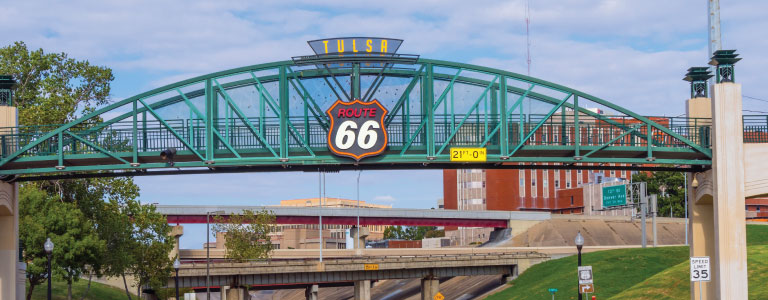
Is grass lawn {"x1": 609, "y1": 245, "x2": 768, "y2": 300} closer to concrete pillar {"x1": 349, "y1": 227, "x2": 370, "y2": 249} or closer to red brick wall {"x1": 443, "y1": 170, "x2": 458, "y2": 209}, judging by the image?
concrete pillar {"x1": 349, "y1": 227, "x2": 370, "y2": 249}

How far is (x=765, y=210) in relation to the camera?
6398 inches

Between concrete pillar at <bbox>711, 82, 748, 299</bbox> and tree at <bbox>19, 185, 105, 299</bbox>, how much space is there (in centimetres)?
3796

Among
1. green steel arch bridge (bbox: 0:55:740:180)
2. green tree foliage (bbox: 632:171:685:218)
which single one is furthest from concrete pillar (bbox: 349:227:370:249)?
green steel arch bridge (bbox: 0:55:740:180)

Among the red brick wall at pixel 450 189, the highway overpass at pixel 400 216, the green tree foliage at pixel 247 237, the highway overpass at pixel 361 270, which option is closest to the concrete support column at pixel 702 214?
the highway overpass at pixel 361 270

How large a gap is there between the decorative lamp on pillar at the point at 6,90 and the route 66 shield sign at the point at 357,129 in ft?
47.9

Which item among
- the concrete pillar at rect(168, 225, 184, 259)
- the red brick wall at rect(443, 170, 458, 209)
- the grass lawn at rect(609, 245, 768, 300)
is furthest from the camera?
the red brick wall at rect(443, 170, 458, 209)

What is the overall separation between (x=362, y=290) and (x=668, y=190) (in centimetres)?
7384

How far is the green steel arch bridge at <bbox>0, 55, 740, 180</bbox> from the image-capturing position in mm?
41406

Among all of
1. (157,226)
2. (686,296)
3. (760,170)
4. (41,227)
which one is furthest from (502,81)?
(157,226)

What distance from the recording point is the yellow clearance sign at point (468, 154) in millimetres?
41062

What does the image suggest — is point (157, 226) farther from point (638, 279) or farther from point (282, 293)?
point (282, 293)

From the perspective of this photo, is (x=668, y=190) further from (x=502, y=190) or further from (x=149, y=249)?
(x=149, y=249)

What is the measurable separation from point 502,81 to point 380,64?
568 cm

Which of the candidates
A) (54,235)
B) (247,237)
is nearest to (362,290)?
(247,237)
